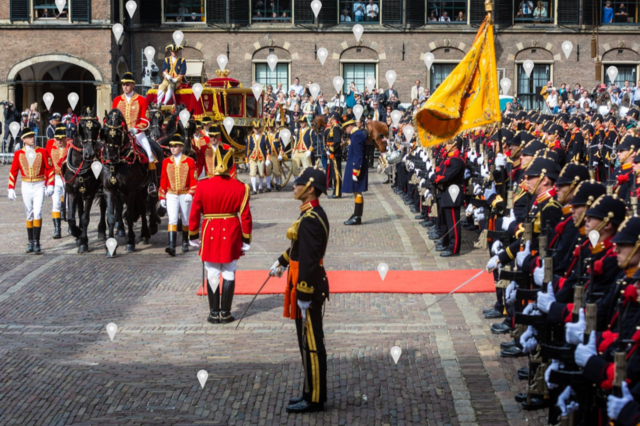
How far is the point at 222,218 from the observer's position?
36.2 feet

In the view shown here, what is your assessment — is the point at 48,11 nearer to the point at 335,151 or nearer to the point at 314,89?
the point at 314,89

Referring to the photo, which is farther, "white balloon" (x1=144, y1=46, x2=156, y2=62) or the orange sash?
"white balloon" (x1=144, y1=46, x2=156, y2=62)

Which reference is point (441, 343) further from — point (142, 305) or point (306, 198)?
point (142, 305)

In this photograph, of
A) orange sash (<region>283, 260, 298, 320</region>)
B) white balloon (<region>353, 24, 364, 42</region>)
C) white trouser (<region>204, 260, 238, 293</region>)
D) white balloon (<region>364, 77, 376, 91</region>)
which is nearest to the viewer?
orange sash (<region>283, 260, 298, 320</region>)

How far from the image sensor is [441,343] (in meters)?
10.1

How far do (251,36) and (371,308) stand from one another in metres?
30.5

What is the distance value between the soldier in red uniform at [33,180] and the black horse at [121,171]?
1079 millimetres

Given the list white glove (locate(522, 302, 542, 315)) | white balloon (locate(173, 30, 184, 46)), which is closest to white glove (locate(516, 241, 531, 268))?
white glove (locate(522, 302, 542, 315))

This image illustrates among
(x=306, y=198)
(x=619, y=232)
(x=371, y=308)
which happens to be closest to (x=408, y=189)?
(x=371, y=308)

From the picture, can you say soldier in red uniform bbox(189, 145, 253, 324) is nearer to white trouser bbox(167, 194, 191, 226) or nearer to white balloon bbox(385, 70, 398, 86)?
white trouser bbox(167, 194, 191, 226)

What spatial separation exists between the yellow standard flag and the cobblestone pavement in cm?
233

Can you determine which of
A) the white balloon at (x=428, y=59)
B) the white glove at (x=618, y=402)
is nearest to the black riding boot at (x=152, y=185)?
the white glove at (x=618, y=402)

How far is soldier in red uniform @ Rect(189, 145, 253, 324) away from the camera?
10.9 meters

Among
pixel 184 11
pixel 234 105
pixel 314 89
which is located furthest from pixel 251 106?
pixel 184 11
